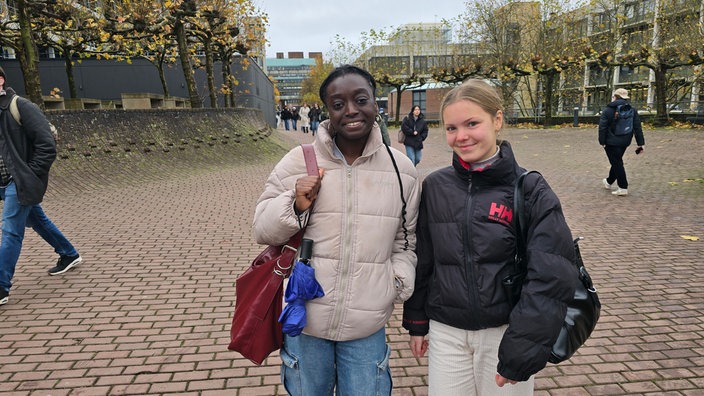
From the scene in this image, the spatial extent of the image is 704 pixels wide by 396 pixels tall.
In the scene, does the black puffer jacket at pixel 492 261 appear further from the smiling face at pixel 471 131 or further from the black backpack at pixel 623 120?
the black backpack at pixel 623 120

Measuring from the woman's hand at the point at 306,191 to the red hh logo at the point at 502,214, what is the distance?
26.1 inches

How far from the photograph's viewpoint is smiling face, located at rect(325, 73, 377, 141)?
6.07ft

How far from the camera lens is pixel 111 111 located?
12.7m

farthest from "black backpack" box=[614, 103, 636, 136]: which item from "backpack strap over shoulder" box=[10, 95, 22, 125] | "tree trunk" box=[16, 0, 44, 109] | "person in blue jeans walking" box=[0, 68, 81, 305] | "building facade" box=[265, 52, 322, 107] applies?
"building facade" box=[265, 52, 322, 107]

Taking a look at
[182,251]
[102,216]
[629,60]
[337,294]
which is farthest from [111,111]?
[629,60]

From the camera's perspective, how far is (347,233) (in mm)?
1896

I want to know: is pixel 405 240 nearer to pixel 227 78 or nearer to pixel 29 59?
pixel 29 59

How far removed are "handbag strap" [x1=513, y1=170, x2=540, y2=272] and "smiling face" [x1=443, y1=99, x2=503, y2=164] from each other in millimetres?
179

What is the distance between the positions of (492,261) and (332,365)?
78 cm

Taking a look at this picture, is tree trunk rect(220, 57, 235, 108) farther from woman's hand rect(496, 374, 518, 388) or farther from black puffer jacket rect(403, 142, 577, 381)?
woman's hand rect(496, 374, 518, 388)

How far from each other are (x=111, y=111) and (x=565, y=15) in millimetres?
27529

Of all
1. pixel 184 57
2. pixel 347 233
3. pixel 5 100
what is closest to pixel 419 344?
pixel 347 233

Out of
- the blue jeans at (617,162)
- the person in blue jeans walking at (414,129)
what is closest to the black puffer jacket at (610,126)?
the blue jeans at (617,162)

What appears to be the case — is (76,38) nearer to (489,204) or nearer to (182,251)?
(182,251)
